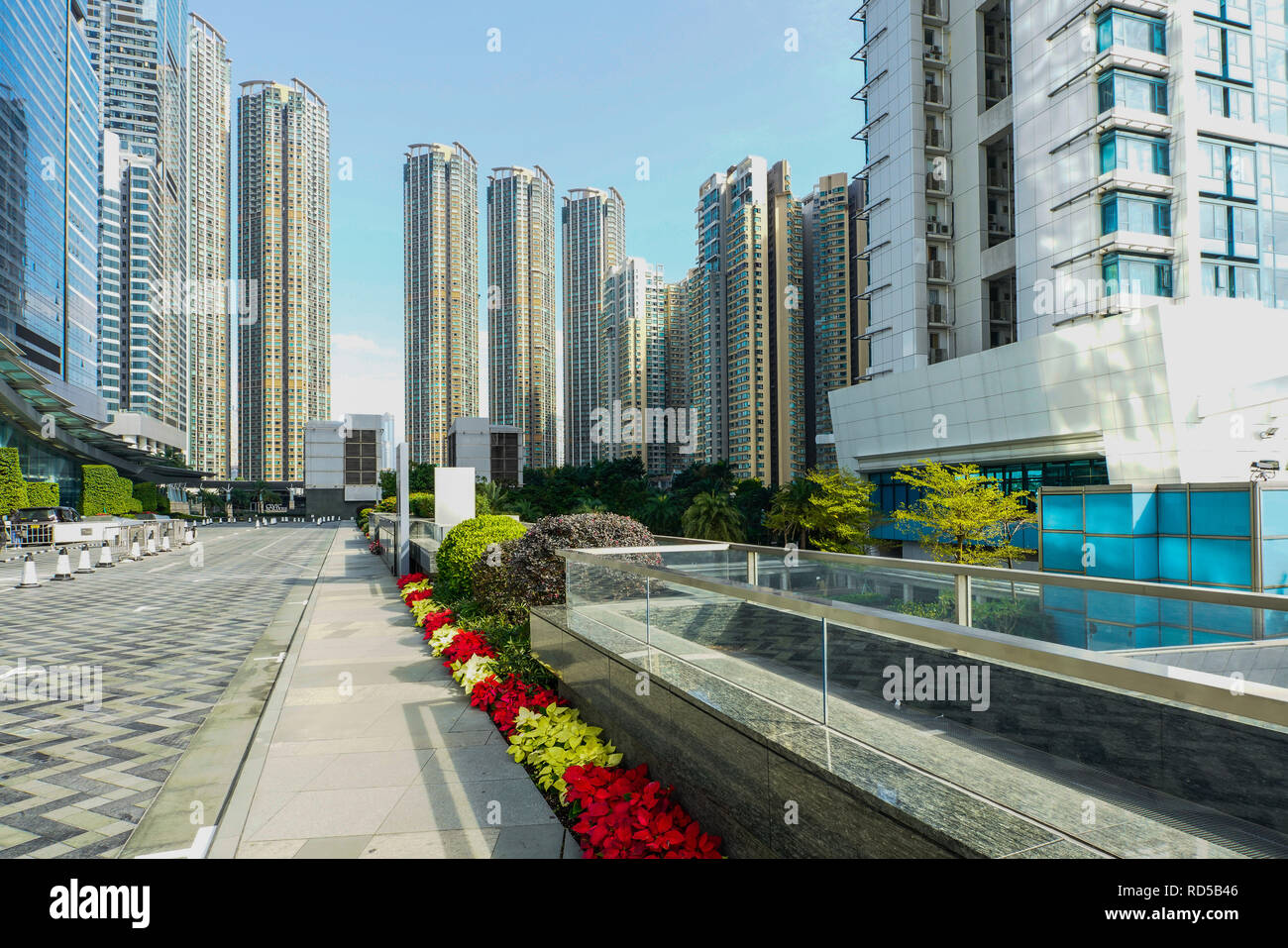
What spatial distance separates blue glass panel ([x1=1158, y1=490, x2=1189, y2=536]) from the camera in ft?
64.8

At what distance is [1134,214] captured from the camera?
94.7ft

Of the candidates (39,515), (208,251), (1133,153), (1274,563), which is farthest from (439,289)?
(1274,563)

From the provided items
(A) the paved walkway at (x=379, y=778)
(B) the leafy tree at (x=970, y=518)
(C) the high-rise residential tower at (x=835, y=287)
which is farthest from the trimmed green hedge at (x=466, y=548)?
(C) the high-rise residential tower at (x=835, y=287)

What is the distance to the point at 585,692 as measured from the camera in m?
5.99

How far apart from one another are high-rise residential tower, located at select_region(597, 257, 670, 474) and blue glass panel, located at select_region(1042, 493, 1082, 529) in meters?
72.7

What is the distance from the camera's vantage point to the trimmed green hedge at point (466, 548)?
1147cm

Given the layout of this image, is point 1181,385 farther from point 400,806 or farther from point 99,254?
point 99,254

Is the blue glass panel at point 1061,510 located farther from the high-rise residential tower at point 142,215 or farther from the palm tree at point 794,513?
the high-rise residential tower at point 142,215

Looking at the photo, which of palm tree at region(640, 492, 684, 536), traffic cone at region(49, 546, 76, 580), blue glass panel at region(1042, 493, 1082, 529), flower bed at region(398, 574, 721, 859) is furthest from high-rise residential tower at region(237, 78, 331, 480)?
flower bed at region(398, 574, 721, 859)

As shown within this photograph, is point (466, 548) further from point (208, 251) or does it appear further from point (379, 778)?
point (208, 251)

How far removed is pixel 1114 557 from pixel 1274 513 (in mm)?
4442

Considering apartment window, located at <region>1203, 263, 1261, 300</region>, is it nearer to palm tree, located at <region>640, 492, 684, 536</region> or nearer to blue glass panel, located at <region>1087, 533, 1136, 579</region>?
blue glass panel, located at <region>1087, 533, 1136, 579</region>

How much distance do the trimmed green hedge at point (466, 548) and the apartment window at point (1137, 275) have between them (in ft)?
94.8
